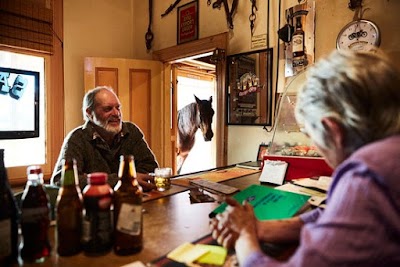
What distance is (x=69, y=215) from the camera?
0.67 metres

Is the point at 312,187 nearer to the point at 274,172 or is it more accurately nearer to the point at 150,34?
the point at 274,172

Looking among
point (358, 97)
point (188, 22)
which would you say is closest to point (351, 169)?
point (358, 97)

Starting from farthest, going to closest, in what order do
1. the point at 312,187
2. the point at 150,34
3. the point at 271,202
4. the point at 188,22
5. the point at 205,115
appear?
the point at 205,115 → the point at 150,34 → the point at 188,22 → the point at 312,187 → the point at 271,202

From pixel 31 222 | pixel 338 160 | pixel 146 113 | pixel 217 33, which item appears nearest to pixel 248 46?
pixel 217 33

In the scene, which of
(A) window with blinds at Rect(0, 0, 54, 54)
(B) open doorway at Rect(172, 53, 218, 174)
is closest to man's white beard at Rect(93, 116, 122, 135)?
(A) window with blinds at Rect(0, 0, 54, 54)

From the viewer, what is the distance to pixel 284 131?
168cm

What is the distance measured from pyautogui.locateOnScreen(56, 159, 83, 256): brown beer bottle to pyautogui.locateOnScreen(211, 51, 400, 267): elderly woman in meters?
0.34

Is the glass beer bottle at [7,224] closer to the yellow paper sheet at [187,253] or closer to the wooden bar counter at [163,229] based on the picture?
the wooden bar counter at [163,229]

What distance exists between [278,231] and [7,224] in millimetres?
627

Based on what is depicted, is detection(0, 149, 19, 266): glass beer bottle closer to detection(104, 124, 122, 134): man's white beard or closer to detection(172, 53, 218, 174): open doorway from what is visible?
detection(104, 124, 122, 134): man's white beard

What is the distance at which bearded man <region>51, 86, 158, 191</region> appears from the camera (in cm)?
186

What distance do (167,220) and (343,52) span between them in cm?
67

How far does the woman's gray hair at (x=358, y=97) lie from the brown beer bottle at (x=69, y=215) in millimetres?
555

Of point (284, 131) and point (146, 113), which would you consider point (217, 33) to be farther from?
point (284, 131)
